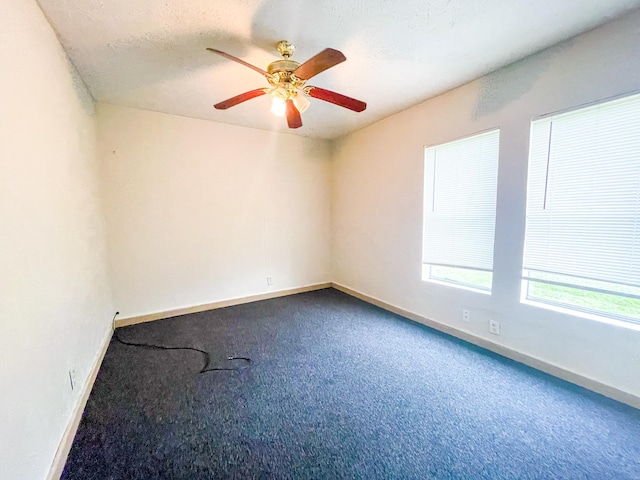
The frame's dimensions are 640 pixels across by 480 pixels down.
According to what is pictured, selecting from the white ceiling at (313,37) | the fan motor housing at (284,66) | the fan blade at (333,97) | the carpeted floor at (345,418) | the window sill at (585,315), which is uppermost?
the white ceiling at (313,37)

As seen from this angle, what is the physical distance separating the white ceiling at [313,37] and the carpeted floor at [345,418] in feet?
8.09

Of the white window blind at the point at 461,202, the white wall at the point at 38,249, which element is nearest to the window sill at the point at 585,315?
the white window blind at the point at 461,202

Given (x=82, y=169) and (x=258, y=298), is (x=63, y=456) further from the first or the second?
(x=258, y=298)

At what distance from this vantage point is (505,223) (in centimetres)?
232

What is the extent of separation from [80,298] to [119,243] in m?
1.31

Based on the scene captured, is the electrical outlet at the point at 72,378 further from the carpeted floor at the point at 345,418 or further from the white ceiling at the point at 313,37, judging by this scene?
the white ceiling at the point at 313,37

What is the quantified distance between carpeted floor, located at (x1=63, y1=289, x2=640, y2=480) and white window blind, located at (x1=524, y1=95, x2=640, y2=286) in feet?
3.00

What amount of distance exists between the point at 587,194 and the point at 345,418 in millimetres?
2241

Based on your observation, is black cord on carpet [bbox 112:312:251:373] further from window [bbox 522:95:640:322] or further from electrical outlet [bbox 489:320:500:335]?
window [bbox 522:95:640:322]

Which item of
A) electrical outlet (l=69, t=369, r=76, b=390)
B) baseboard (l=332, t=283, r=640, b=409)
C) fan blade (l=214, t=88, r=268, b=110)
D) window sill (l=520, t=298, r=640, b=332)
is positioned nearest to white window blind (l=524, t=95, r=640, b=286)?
window sill (l=520, t=298, r=640, b=332)

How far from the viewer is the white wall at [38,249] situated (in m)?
1.07

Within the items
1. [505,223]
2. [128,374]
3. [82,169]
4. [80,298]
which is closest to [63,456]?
[128,374]

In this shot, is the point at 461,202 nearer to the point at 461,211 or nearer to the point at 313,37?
the point at 461,211

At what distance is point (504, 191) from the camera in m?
2.31
